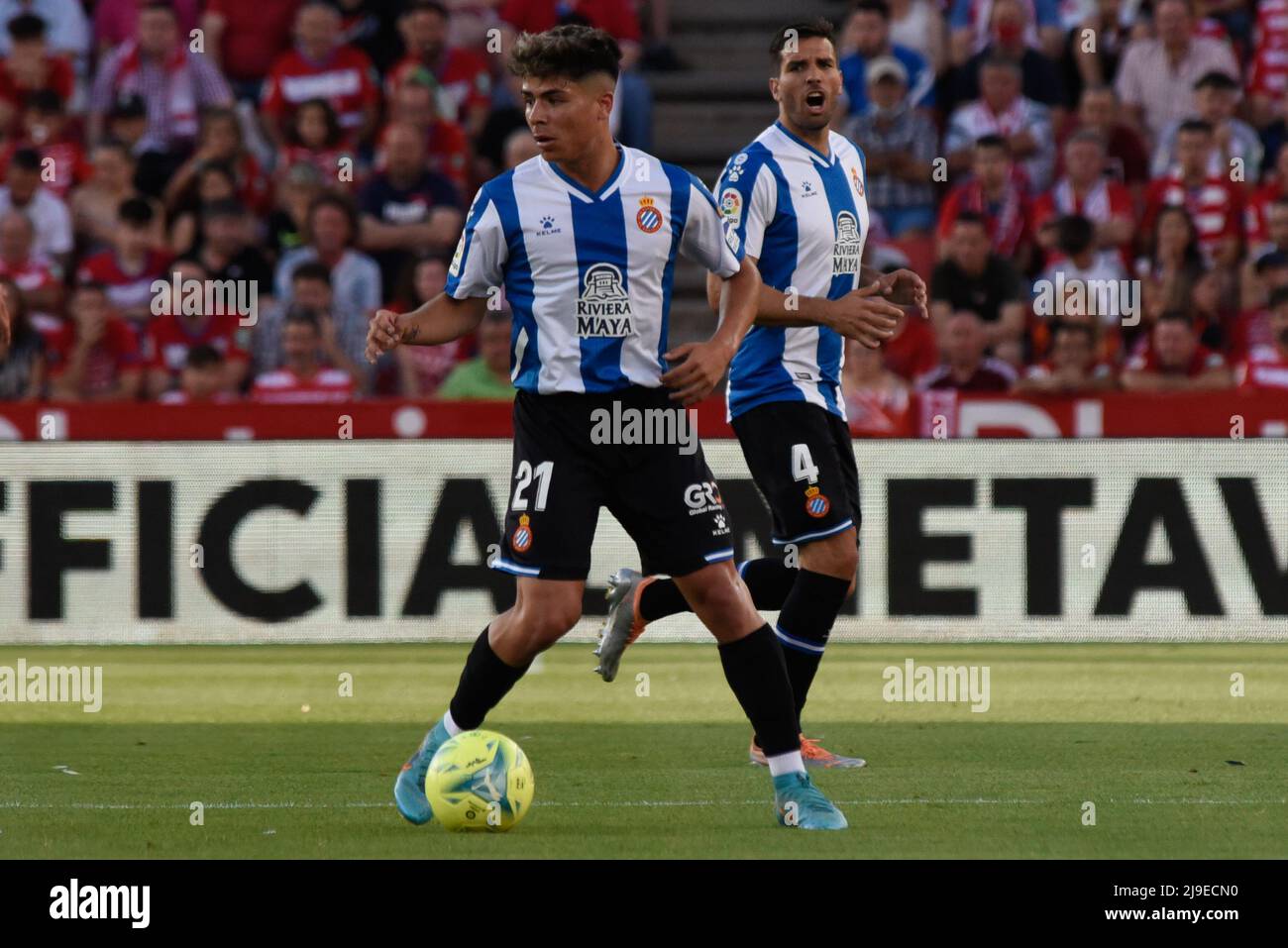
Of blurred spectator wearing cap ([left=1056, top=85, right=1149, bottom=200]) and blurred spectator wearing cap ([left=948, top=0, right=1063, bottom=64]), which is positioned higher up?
blurred spectator wearing cap ([left=948, top=0, right=1063, bottom=64])

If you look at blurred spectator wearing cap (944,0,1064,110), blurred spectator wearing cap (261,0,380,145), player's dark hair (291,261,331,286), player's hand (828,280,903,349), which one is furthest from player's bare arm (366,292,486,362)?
blurred spectator wearing cap (944,0,1064,110)

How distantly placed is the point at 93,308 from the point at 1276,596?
7.58 meters

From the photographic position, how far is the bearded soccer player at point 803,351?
7.21 metres

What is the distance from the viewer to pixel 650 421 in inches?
233

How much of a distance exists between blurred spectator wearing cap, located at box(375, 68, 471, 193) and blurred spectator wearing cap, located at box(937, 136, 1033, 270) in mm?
3428

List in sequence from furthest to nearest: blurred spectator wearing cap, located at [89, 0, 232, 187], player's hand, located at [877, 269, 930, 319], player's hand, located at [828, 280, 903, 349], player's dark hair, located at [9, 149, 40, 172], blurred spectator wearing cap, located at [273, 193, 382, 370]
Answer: blurred spectator wearing cap, located at [89, 0, 232, 187], player's dark hair, located at [9, 149, 40, 172], blurred spectator wearing cap, located at [273, 193, 382, 370], player's hand, located at [877, 269, 930, 319], player's hand, located at [828, 280, 903, 349]

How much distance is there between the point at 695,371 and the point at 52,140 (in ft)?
35.7

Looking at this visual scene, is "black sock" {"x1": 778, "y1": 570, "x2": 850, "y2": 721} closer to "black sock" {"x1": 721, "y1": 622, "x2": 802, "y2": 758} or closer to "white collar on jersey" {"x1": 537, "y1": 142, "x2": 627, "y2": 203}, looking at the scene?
"black sock" {"x1": 721, "y1": 622, "x2": 802, "y2": 758}

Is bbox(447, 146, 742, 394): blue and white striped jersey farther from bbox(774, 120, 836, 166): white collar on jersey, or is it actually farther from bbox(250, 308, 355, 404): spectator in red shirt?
bbox(250, 308, 355, 404): spectator in red shirt

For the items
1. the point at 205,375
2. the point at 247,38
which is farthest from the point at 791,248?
the point at 247,38

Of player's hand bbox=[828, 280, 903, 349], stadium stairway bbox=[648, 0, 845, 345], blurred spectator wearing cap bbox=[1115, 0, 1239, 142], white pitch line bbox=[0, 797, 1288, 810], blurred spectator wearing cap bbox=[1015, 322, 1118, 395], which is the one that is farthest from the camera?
stadium stairway bbox=[648, 0, 845, 345]

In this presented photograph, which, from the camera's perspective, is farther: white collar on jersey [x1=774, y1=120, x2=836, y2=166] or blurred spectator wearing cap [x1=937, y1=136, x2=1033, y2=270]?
blurred spectator wearing cap [x1=937, y1=136, x2=1033, y2=270]

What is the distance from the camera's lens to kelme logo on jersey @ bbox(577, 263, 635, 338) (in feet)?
19.4

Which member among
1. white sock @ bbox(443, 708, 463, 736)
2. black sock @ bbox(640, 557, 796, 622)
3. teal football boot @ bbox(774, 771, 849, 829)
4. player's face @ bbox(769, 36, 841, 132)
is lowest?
teal football boot @ bbox(774, 771, 849, 829)
